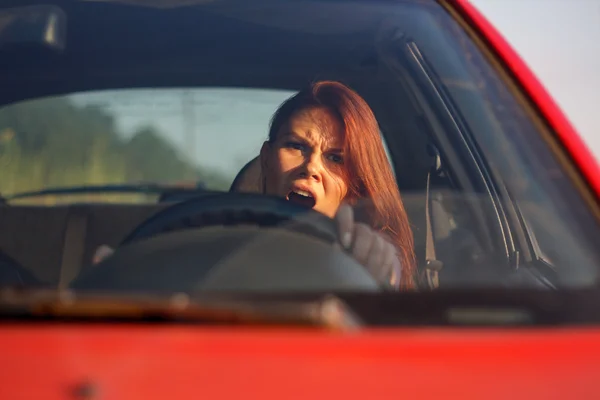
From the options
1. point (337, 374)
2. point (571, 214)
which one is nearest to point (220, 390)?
point (337, 374)

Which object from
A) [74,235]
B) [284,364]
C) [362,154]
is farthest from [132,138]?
[284,364]

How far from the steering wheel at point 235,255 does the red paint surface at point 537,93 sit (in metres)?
0.42

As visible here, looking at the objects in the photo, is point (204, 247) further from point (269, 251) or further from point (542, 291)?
point (542, 291)

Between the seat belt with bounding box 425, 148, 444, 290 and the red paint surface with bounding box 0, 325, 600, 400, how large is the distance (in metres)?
0.51

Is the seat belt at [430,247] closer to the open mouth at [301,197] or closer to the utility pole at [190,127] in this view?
the open mouth at [301,197]

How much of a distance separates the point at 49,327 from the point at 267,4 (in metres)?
1.15

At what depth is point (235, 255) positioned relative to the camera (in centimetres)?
160

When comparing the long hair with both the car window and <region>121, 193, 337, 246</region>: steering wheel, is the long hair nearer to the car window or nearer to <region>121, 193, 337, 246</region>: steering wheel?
the car window

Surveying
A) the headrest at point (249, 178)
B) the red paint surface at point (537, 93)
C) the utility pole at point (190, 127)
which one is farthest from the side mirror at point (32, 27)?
the red paint surface at point (537, 93)

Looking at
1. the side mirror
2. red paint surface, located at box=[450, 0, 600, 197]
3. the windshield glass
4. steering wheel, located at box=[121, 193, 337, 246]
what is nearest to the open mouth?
the windshield glass

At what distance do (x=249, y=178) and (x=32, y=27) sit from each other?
685 millimetres

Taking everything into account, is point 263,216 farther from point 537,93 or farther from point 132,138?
point 132,138

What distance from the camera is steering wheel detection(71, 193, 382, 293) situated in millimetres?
1521

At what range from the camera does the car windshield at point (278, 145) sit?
177cm
